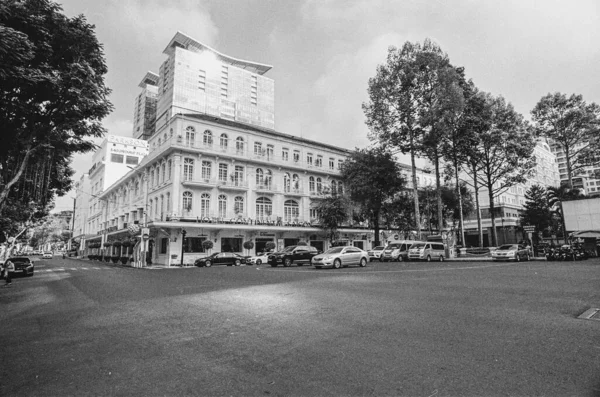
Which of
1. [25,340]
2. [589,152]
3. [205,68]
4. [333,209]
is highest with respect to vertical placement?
[205,68]

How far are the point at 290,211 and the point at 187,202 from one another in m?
12.7

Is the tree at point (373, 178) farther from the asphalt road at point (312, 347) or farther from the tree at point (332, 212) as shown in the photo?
the asphalt road at point (312, 347)

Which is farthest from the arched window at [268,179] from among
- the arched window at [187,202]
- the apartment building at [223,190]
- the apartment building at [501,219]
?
the apartment building at [501,219]

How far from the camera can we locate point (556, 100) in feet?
111

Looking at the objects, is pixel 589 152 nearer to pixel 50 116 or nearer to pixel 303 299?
pixel 303 299

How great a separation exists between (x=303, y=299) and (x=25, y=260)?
22.5 m

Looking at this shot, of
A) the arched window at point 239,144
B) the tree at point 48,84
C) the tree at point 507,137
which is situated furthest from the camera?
the arched window at point 239,144

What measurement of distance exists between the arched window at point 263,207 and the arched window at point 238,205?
1.96 metres

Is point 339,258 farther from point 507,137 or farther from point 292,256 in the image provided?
point 507,137

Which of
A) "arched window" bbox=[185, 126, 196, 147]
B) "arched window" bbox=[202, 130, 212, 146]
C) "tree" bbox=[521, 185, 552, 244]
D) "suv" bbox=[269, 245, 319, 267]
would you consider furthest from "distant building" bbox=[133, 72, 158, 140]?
"tree" bbox=[521, 185, 552, 244]

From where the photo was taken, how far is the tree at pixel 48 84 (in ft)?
35.3

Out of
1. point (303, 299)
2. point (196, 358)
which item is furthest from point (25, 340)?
point (303, 299)

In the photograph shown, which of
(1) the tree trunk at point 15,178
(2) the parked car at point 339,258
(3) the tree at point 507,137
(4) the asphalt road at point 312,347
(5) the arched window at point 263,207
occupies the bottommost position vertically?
Answer: (4) the asphalt road at point 312,347

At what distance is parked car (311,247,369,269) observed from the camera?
21109mm
